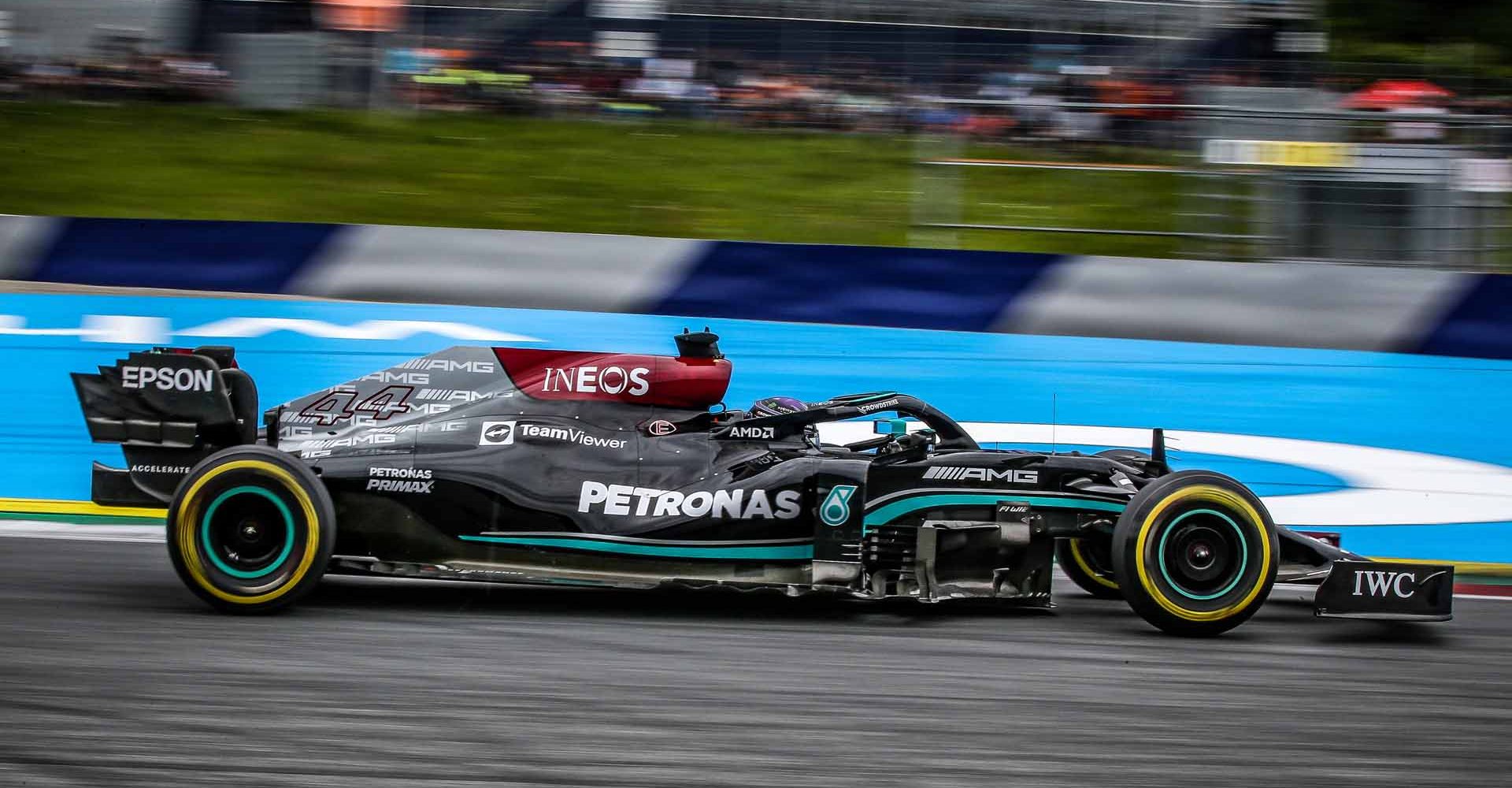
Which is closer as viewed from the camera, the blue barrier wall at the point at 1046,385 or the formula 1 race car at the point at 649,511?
the formula 1 race car at the point at 649,511

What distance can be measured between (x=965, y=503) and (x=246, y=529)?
2970 millimetres

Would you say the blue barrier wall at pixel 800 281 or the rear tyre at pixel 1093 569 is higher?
the blue barrier wall at pixel 800 281

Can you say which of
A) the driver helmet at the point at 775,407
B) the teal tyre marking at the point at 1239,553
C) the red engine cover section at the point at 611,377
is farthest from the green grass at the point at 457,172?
the teal tyre marking at the point at 1239,553

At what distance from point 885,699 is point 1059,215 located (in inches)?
202

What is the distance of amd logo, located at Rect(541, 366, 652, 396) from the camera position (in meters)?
Answer: 6.56

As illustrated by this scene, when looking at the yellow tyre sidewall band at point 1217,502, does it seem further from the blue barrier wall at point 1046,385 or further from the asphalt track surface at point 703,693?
the blue barrier wall at point 1046,385

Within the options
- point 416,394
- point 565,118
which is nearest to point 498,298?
point 416,394

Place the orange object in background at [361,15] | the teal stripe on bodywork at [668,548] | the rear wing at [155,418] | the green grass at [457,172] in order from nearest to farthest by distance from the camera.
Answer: the teal stripe on bodywork at [668,548]
the rear wing at [155,418]
the green grass at [457,172]
the orange object in background at [361,15]

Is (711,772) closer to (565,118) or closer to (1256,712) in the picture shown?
(1256,712)

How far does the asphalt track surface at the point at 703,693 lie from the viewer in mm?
4391

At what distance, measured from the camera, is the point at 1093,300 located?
836 centimetres

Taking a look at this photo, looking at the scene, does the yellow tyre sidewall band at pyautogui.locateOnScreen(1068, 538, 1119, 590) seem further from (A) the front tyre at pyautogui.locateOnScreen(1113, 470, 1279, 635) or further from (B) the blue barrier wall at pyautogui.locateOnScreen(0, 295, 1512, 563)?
(B) the blue barrier wall at pyautogui.locateOnScreen(0, 295, 1512, 563)

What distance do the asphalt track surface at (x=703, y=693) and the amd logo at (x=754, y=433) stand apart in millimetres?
764

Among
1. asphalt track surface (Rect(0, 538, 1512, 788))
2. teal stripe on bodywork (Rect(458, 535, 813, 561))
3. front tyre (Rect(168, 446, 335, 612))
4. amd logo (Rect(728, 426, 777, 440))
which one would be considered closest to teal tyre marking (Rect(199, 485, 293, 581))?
front tyre (Rect(168, 446, 335, 612))
